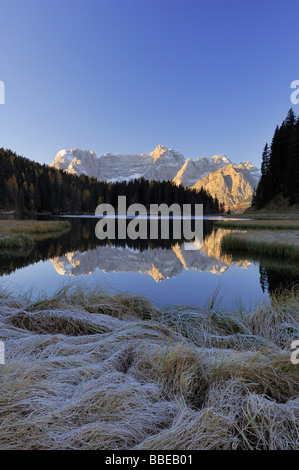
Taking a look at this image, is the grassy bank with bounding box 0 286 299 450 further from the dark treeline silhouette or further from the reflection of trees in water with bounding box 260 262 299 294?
the dark treeline silhouette

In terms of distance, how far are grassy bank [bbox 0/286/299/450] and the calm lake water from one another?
400cm

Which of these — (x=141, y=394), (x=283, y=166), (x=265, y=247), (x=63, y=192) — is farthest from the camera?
(x=63, y=192)

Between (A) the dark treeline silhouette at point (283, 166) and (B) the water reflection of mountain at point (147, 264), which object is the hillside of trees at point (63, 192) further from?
(B) the water reflection of mountain at point (147, 264)

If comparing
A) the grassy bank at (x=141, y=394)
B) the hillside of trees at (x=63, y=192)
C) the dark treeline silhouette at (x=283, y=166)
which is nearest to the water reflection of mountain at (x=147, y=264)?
the grassy bank at (x=141, y=394)

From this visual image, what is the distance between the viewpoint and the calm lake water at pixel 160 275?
28.9ft

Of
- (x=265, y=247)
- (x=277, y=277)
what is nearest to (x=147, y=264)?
(x=277, y=277)

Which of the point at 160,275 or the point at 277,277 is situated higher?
the point at 277,277

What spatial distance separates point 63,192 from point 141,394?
354 ft

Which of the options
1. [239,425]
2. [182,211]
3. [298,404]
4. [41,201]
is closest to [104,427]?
[239,425]

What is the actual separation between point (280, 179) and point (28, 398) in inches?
2909

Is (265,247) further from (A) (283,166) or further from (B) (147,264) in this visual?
(A) (283,166)

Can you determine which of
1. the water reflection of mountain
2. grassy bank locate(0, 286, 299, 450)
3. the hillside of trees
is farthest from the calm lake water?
the hillside of trees

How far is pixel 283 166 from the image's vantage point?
208ft

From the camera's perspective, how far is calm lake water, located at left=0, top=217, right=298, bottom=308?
8.80 m
